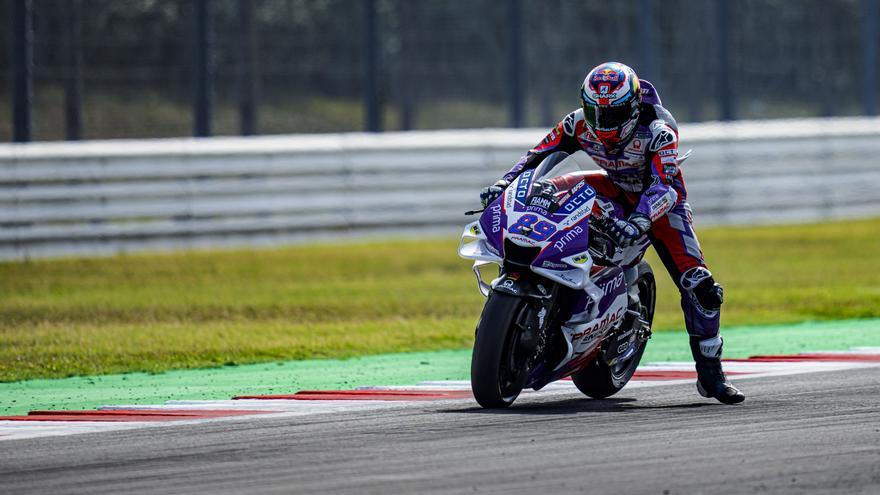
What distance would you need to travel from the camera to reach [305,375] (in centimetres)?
1030

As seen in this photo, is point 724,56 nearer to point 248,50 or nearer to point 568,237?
point 248,50

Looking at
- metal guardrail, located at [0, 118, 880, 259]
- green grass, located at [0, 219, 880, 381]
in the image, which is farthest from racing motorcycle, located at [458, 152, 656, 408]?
metal guardrail, located at [0, 118, 880, 259]

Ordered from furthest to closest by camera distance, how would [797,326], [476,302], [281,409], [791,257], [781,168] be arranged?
[781,168] < [791,257] < [476,302] < [797,326] < [281,409]

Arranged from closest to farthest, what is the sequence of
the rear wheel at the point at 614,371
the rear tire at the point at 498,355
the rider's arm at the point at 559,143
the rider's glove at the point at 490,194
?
the rear tire at the point at 498,355 → the rider's glove at the point at 490,194 → the rear wheel at the point at 614,371 → the rider's arm at the point at 559,143

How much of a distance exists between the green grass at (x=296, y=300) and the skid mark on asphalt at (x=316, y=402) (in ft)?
6.17

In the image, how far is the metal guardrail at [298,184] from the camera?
17.2m

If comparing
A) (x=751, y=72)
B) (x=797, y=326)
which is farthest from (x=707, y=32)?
(x=797, y=326)

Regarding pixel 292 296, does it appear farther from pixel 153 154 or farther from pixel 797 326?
pixel 797 326

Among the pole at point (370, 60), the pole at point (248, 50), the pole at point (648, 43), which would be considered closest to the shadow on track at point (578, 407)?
the pole at point (248, 50)

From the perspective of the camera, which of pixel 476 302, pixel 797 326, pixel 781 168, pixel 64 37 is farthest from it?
pixel 781 168

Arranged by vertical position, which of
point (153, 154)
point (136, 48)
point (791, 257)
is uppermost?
point (136, 48)

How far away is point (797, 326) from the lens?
13.1 metres

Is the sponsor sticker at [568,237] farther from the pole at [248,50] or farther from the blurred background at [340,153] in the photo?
the pole at [248,50]

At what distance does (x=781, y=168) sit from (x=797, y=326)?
919 cm
